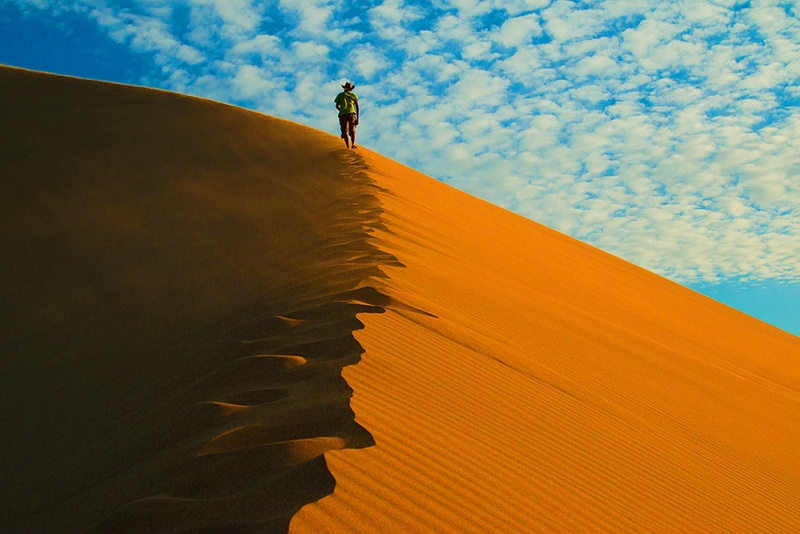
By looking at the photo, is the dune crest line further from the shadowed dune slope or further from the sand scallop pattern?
the shadowed dune slope

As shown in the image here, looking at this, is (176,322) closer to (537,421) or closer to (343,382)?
(343,382)

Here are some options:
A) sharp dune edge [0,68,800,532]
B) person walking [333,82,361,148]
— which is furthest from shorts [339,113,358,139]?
sharp dune edge [0,68,800,532]

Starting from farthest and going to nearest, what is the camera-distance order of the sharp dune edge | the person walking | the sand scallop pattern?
the person walking < the sharp dune edge < the sand scallop pattern

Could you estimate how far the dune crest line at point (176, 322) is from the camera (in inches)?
93.7

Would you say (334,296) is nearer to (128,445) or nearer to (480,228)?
(128,445)

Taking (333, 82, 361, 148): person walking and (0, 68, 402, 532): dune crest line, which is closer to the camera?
(0, 68, 402, 532): dune crest line

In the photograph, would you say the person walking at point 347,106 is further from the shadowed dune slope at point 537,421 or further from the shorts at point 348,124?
the shadowed dune slope at point 537,421

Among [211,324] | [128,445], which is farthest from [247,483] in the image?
[211,324]

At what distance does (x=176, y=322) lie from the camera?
558cm

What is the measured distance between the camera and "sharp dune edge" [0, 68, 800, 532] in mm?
2355

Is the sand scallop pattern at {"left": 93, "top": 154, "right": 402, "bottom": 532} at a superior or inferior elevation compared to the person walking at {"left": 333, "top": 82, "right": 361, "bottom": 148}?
inferior

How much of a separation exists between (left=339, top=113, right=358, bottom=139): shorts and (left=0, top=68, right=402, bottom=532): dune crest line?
575mm

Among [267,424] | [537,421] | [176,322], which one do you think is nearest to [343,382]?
[267,424]

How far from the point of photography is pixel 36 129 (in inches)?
570
